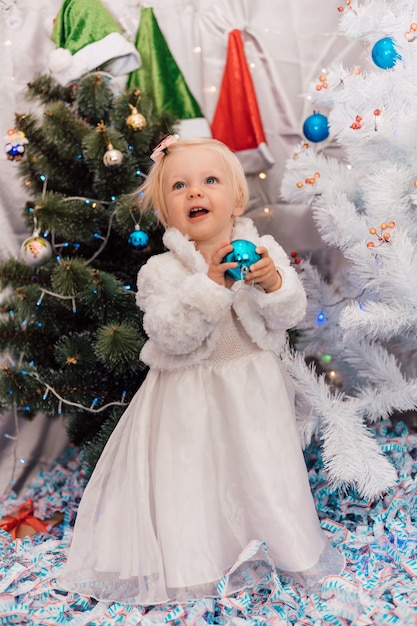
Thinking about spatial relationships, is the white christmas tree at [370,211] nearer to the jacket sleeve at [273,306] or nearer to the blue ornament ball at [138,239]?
the jacket sleeve at [273,306]

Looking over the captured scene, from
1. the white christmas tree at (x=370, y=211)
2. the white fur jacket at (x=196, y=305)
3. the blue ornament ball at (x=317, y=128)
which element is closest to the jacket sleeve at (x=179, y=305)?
the white fur jacket at (x=196, y=305)

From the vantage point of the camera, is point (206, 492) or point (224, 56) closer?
point (206, 492)

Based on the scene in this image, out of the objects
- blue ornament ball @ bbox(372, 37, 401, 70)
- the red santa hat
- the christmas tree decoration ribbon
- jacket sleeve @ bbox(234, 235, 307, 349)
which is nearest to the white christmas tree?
blue ornament ball @ bbox(372, 37, 401, 70)

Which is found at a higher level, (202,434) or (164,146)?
(164,146)

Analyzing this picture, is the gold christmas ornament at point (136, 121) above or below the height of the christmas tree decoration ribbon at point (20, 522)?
above

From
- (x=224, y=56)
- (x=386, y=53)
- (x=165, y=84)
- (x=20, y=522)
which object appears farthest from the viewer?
(x=224, y=56)

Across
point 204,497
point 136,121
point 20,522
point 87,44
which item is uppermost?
point 87,44

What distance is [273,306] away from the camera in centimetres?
128

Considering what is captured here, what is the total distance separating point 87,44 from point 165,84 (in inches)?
9.6

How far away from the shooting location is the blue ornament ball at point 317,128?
175 cm

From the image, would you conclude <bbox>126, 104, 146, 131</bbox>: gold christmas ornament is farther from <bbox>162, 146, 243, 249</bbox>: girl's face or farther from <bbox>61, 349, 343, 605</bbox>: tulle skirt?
<bbox>61, 349, 343, 605</bbox>: tulle skirt

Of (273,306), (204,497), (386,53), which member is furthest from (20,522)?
(386,53)

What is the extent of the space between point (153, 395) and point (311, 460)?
1.96 feet

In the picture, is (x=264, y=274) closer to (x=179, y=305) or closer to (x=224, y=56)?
(x=179, y=305)
